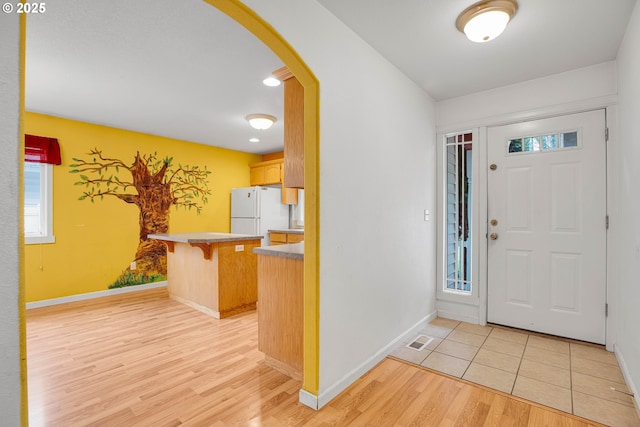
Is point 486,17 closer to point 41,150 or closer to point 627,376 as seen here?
point 627,376

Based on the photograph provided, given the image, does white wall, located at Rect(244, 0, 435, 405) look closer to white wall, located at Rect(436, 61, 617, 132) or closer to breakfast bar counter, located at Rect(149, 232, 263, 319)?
white wall, located at Rect(436, 61, 617, 132)

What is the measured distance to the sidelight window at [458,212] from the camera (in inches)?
133

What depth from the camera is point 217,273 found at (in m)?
3.54

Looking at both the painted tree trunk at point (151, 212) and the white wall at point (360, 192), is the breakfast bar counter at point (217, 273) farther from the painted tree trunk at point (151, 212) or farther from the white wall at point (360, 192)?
the white wall at point (360, 192)

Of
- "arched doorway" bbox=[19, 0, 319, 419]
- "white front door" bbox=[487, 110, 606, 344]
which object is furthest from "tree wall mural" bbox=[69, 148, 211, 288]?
"white front door" bbox=[487, 110, 606, 344]

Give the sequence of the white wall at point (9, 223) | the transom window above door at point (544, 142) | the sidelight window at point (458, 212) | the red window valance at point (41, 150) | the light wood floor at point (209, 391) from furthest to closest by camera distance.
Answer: the red window valance at point (41, 150) → the sidelight window at point (458, 212) → the transom window above door at point (544, 142) → the light wood floor at point (209, 391) → the white wall at point (9, 223)

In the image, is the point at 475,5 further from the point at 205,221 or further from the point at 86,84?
the point at 205,221

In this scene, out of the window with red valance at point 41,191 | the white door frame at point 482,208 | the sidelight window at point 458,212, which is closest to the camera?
the white door frame at point 482,208

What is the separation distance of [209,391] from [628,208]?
312 centimetres

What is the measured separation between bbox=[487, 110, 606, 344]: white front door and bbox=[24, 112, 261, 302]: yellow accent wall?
4807 millimetres

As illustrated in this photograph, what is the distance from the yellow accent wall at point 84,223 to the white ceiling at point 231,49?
0.67 m

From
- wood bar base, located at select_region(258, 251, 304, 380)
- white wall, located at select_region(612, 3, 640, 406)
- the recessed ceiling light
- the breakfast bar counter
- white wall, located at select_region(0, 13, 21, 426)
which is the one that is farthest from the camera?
the breakfast bar counter

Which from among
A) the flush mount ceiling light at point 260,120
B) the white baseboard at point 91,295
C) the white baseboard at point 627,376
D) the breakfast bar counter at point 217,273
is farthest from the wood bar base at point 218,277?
the white baseboard at point 627,376

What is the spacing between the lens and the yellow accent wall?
3990 mm
